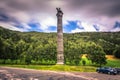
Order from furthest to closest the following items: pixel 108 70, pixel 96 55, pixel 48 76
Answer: pixel 96 55 < pixel 108 70 < pixel 48 76

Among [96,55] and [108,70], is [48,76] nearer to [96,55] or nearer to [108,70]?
[108,70]

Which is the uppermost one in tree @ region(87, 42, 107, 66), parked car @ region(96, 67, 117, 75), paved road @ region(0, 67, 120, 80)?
tree @ region(87, 42, 107, 66)

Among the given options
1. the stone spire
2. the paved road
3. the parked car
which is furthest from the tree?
the paved road

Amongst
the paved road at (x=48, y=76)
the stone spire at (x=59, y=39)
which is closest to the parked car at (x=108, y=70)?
the paved road at (x=48, y=76)

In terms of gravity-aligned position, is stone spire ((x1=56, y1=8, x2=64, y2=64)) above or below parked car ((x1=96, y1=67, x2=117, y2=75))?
above

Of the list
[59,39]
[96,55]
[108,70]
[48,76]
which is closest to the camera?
[48,76]

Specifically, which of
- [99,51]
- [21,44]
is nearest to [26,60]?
[21,44]

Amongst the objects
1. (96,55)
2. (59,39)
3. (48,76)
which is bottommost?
(48,76)

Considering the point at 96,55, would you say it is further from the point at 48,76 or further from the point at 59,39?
the point at 48,76

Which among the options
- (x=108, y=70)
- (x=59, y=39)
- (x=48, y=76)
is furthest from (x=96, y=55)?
(x=48, y=76)

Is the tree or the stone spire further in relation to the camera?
the tree

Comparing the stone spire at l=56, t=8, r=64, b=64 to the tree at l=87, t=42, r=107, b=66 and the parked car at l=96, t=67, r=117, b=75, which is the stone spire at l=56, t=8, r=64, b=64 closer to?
the parked car at l=96, t=67, r=117, b=75

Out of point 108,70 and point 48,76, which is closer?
point 48,76

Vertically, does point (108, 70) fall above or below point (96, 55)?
below
